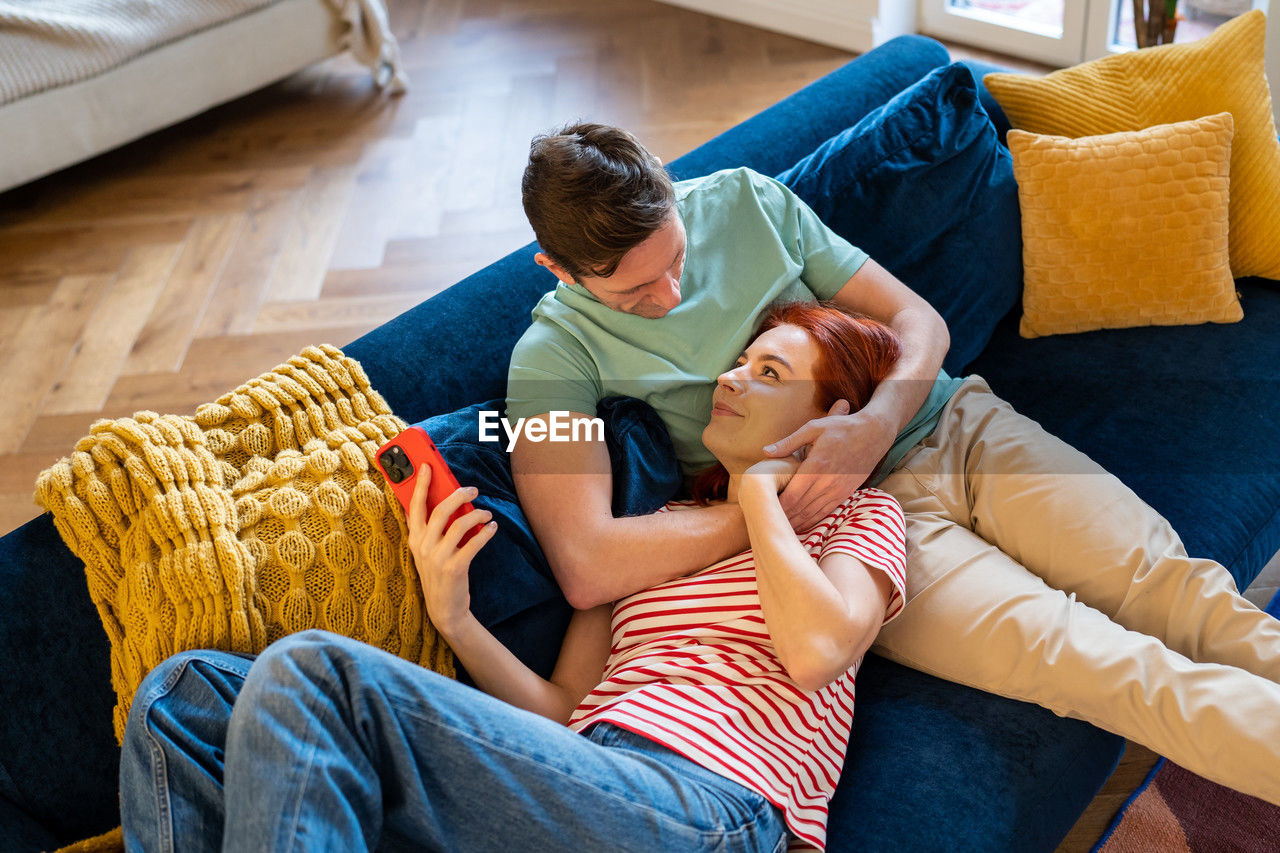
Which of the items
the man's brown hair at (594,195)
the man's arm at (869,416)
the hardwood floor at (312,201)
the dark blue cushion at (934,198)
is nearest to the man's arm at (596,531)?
the man's arm at (869,416)

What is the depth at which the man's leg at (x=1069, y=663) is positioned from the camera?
1214mm

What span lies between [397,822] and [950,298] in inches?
50.7

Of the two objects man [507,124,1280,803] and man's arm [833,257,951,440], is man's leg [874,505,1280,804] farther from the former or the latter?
man's arm [833,257,951,440]

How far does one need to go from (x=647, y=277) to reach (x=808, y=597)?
0.49 metres

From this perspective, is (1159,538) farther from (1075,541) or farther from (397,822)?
(397,822)

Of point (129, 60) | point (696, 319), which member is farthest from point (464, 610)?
point (129, 60)

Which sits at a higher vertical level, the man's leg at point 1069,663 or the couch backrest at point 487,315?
the couch backrest at point 487,315

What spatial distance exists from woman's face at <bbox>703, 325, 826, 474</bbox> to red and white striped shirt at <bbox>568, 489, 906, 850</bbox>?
5.6 inches

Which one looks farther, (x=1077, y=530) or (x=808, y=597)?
(x=1077, y=530)

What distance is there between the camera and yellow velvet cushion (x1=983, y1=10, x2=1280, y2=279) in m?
1.87

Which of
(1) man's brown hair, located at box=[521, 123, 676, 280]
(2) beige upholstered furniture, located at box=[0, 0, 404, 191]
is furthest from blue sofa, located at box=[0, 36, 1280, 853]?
(2) beige upholstered furniture, located at box=[0, 0, 404, 191]

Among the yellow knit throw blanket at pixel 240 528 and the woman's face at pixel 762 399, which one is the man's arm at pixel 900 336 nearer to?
the woman's face at pixel 762 399

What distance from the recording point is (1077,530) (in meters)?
1.46

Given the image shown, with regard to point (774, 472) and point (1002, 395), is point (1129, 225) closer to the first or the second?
point (1002, 395)
